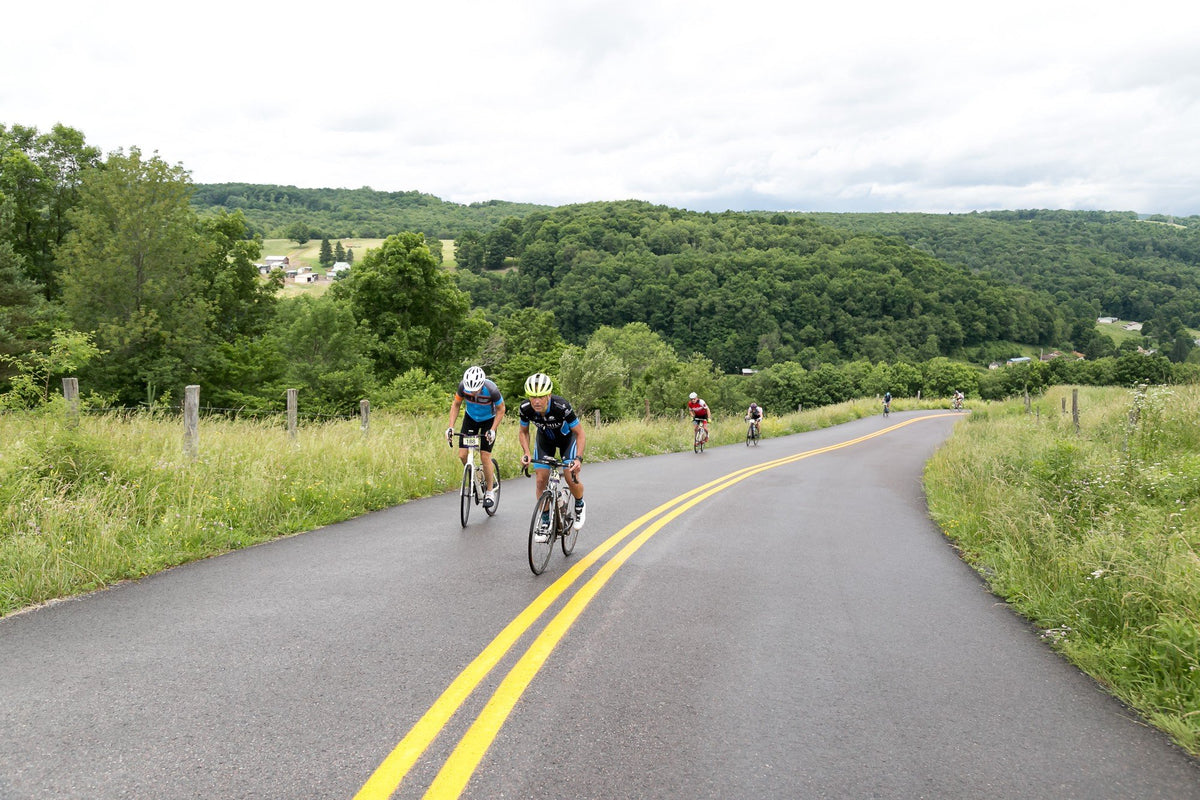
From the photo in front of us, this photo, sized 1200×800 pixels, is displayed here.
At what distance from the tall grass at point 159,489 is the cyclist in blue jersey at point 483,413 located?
1.72 meters

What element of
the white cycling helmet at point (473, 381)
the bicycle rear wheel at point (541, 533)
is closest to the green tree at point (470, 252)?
the white cycling helmet at point (473, 381)

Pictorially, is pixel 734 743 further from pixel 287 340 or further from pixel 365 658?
pixel 287 340

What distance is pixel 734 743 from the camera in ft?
10.5

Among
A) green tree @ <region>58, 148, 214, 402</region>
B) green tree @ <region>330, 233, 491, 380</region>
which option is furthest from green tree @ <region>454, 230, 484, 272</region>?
green tree @ <region>58, 148, 214, 402</region>

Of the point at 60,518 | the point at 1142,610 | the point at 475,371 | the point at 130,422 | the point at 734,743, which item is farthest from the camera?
the point at 130,422

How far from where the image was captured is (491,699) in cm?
353

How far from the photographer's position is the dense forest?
29.1 metres

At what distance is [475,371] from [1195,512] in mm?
7212

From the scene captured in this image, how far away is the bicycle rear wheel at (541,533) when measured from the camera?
19.6 ft

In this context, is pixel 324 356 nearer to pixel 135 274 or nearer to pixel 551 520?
pixel 135 274

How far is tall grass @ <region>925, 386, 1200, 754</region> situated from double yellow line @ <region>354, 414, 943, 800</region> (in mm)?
3285

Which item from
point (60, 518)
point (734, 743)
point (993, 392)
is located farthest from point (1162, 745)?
point (993, 392)

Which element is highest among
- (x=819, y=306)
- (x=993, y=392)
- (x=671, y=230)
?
(x=671, y=230)

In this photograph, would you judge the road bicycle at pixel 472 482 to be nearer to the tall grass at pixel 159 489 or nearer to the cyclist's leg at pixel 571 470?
the tall grass at pixel 159 489
